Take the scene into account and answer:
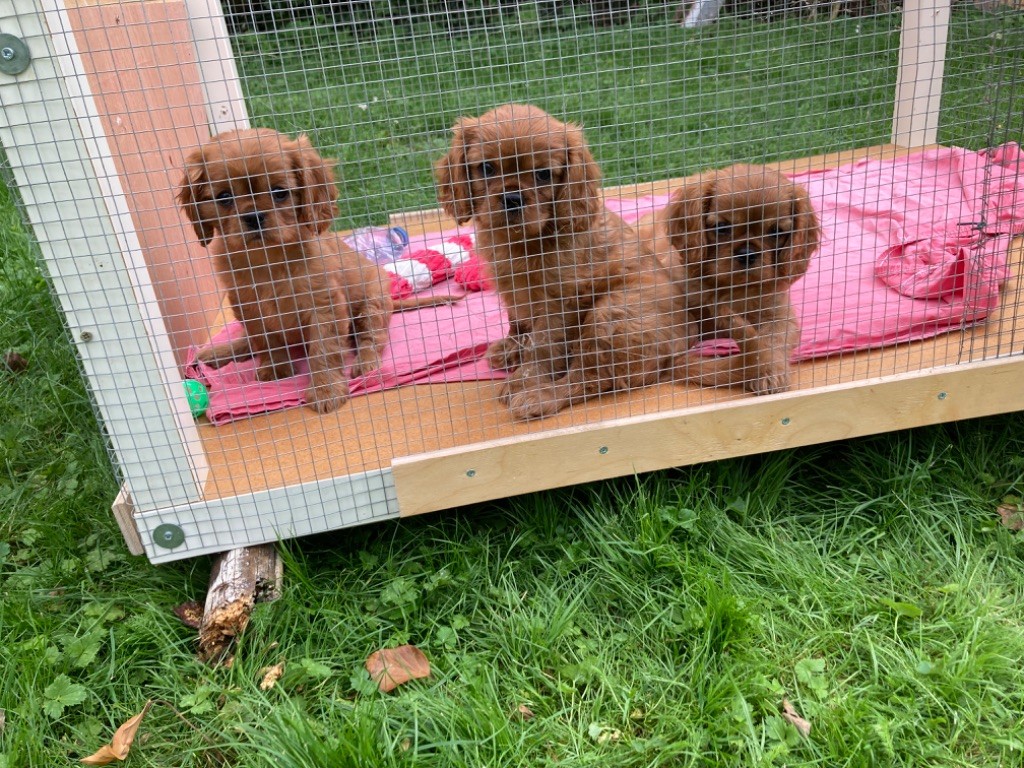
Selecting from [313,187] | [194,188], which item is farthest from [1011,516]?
[194,188]

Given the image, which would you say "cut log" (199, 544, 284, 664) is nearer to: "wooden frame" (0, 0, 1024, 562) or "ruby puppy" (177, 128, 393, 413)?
"wooden frame" (0, 0, 1024, 562)

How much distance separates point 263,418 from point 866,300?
2668 millimetres

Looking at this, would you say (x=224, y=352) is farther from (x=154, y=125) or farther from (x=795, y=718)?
(x=795, y=718)

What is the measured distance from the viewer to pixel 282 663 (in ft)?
8.21

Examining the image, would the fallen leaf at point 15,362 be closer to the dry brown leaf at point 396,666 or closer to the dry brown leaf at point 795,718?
the dry brown leaf at point 396,666

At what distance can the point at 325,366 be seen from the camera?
337 centimetres

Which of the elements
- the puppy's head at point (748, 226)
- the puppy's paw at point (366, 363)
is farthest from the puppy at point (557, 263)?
the puppy's paw at point (366, 363)

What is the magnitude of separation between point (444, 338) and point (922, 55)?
3657mm

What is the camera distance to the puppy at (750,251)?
3.05m

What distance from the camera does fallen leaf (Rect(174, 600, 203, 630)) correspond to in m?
2.66

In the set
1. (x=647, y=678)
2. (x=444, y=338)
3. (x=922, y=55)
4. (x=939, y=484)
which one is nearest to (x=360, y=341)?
(x=444, y=338)

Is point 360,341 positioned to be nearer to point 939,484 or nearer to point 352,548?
point 352,548

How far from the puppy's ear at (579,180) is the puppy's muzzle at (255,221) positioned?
3.60 ft

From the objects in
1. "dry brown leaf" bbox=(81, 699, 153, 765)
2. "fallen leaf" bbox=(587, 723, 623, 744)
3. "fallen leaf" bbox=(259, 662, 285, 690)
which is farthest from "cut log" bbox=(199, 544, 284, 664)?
"fallen leaf" bbox=(587, 723, 623, 744)
